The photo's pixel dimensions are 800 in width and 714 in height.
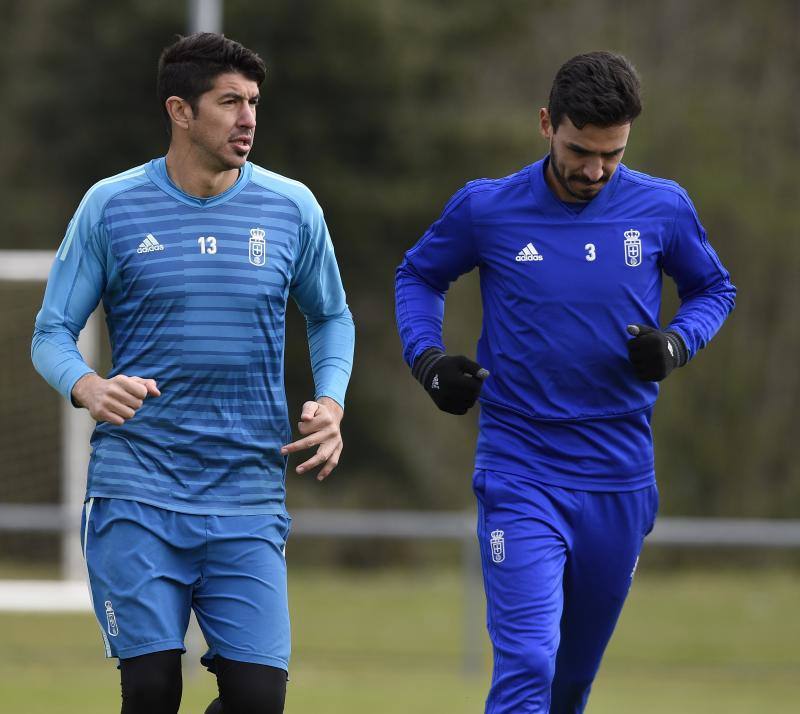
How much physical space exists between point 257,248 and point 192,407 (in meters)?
0.49

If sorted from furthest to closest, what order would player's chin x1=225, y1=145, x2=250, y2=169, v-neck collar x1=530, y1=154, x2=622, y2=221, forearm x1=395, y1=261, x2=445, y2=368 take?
forearm x1=395, y1=261, x2=445, y2=368
v-neck collar x1=530, y1=154, x2=622, y2=221
player's chin x1=225, y1=145, x2=250, y2=169

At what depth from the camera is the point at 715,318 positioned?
5.01m

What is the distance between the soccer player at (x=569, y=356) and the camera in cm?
470

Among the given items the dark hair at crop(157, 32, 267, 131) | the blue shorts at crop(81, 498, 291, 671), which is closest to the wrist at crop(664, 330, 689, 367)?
the blue shorts at crop(81, 498, 291, 671)

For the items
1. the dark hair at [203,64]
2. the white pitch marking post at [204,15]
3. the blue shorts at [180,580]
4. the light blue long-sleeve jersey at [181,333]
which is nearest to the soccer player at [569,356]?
the light blue long-sleeve jersey at [181,333]

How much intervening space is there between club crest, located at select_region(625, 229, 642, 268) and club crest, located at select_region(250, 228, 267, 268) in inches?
42.6

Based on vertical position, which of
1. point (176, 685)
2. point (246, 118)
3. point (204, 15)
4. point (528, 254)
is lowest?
point (176, 685)

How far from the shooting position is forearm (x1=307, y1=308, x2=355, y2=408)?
15.5ft

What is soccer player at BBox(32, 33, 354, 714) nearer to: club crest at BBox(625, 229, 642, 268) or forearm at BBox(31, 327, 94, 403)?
forearm at BBox(31, 327, 94, 403)

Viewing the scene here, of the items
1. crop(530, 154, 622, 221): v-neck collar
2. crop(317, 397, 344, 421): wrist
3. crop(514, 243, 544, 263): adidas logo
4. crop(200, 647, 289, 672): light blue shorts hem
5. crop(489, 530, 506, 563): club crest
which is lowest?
crop(200, 647, 289, 672): light blue shorts hem

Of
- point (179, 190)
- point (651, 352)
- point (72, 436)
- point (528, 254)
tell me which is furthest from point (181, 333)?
point (72, 436)

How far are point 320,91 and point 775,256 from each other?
23.5 feet

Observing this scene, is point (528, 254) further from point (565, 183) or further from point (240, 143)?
point (240, 143)

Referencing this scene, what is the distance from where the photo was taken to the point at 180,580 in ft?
14.7
